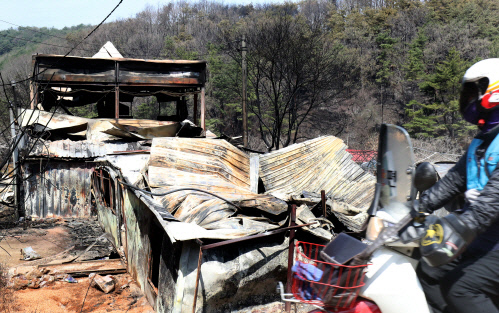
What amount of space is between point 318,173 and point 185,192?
5132 millimetres

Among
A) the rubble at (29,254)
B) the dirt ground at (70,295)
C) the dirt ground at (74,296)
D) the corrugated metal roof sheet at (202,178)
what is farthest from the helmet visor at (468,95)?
the rubble at (29,254)

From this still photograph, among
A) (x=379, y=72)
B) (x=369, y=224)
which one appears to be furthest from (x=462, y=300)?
(x=379, y=72)

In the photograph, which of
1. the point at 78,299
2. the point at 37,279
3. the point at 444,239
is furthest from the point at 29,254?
the point at 444,239

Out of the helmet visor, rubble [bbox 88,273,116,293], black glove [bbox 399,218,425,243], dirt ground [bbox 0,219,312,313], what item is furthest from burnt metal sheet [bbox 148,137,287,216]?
black glove [bbox 399,218,425,243]

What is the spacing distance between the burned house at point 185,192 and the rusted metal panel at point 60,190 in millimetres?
36

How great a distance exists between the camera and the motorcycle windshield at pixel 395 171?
2277 millimetres

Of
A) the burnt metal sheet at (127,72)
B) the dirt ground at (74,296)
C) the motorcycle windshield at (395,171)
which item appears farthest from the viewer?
the burnt metal sheet at (127,72)

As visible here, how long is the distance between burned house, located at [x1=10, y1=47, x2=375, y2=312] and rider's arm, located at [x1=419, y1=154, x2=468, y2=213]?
2440mm

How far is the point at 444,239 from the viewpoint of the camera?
1.91m

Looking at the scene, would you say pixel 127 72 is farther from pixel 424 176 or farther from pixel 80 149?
pixel 424 176

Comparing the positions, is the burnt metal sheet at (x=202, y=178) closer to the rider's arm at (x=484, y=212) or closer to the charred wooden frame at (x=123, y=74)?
the rider's arm at (x=484, y=212)

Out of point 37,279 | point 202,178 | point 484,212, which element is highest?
point 484,212

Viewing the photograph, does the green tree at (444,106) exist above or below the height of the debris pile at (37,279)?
above

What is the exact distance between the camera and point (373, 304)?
84.0 inches
